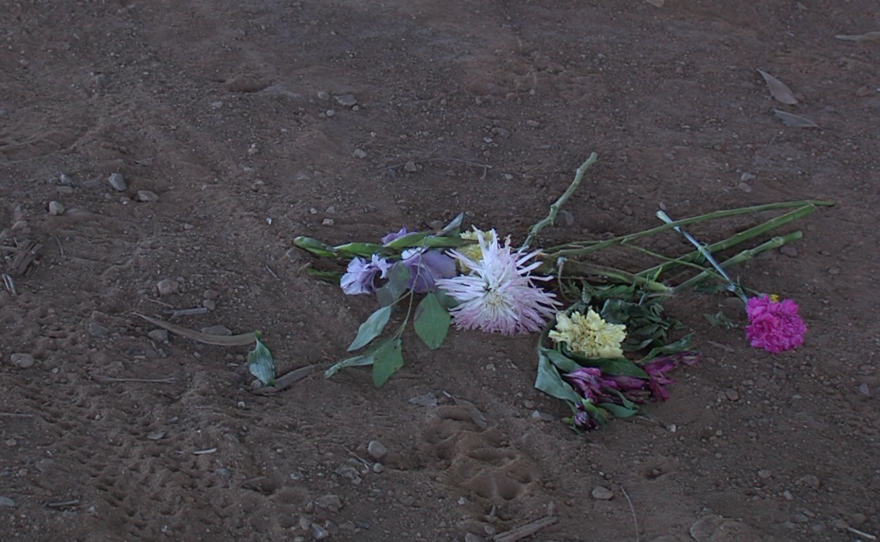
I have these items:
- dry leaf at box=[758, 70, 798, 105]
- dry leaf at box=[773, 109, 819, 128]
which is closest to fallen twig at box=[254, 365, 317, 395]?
dry leaf at box=[773, 109, 819, 128]

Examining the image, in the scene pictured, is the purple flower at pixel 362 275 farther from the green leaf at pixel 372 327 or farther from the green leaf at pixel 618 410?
the green leaf at pixel 618 410

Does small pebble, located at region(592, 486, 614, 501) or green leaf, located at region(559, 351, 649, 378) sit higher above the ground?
green leaf, located at region(559, 351, 649, 378)

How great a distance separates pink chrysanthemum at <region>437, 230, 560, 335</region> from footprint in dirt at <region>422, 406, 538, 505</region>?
0.25 metres

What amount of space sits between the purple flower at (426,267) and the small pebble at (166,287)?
2.10ft

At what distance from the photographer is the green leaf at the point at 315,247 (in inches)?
111

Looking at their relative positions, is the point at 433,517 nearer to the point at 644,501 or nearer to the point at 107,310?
the point at 644,501

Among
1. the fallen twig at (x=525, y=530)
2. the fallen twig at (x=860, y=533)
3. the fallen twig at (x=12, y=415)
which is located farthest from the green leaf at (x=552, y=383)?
the fallen twig at (x=12, y=415)

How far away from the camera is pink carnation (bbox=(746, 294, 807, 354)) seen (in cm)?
252

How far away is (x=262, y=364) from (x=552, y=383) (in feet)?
2.38

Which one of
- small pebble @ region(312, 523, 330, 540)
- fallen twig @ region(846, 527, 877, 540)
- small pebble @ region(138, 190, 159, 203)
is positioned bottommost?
fallen twig @ region(846, 527, 877, 540)

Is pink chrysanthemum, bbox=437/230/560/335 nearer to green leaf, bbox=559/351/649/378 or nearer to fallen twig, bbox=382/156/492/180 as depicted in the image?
green leaf, bbox=559/351/649/378

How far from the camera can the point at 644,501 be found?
2230 millimetres

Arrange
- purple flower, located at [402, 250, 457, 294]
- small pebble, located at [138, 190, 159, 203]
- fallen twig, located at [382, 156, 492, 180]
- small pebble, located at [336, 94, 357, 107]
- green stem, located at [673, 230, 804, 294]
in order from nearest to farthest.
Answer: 1. purple flower, located at [402, 250, 457, 294]
2. green stem, located at [673, 230, 804, 294]
3. small pebble, located at [138, 190, 159, 203]
4. fallen twig, located at [382, 156, 492, 180]
5. small pebble, located at [336, 94, 357, 107]

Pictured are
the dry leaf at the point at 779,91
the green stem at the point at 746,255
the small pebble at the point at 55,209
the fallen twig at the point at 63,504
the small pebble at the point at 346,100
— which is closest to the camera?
the fallen twig at the point at 63,504
